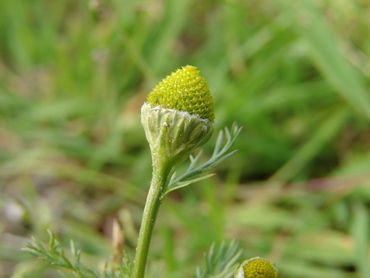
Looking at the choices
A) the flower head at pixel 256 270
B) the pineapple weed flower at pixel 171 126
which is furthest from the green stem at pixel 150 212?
the flower head at pixel 256 270

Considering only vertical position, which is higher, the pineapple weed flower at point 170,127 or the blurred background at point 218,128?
the blurred background at point 218,128

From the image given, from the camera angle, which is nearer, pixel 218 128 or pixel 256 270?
pixel 256 270

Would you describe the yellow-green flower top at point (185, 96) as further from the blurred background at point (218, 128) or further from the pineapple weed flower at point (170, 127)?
the blurred background at point (218, 128)

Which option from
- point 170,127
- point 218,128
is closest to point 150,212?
point 170,127

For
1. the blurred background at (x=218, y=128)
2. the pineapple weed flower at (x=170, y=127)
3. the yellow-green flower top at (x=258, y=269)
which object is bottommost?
the yellow-green flower top at (x=258, y=269)

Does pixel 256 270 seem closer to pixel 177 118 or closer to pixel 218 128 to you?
pixel 177 118

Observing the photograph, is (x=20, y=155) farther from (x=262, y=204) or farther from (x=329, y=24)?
(x=329, y=24)
